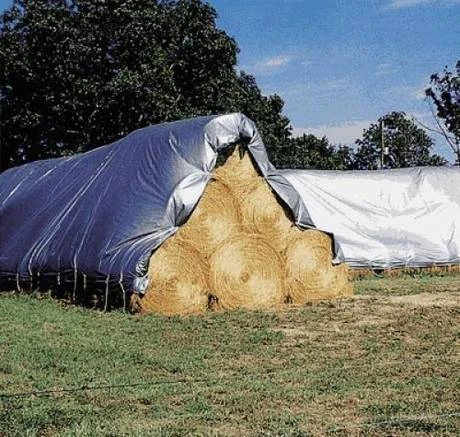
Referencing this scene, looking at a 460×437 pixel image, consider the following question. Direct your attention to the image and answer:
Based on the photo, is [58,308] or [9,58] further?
[9,58]

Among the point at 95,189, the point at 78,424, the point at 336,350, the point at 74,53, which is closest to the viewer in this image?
the point at 78,424

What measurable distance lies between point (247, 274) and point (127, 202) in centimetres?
212

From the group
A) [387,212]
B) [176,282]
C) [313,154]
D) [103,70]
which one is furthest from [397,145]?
[176,282]

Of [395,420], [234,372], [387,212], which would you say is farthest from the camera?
[387,212]

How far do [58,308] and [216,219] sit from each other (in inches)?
102

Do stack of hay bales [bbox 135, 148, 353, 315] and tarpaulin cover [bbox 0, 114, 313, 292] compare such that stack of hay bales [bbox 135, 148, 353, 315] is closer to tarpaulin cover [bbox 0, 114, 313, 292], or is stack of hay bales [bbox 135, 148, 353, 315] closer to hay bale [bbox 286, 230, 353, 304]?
hay bale [bbox 286, 230, 353, 304]

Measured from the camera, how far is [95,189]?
14.4 meters

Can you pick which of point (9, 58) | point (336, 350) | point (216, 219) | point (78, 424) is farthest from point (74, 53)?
point (78, 424)

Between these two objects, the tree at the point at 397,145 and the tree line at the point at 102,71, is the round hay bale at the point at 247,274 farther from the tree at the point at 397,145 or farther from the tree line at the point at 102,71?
the tree at the point at 397,145

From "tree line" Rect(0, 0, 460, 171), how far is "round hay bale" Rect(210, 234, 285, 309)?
58.4ft

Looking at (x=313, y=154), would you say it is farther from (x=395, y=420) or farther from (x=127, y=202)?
(x=395, y=420)

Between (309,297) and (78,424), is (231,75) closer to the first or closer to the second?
(309,297)

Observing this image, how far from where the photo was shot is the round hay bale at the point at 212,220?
12.6 m

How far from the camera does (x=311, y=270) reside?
1355cm
